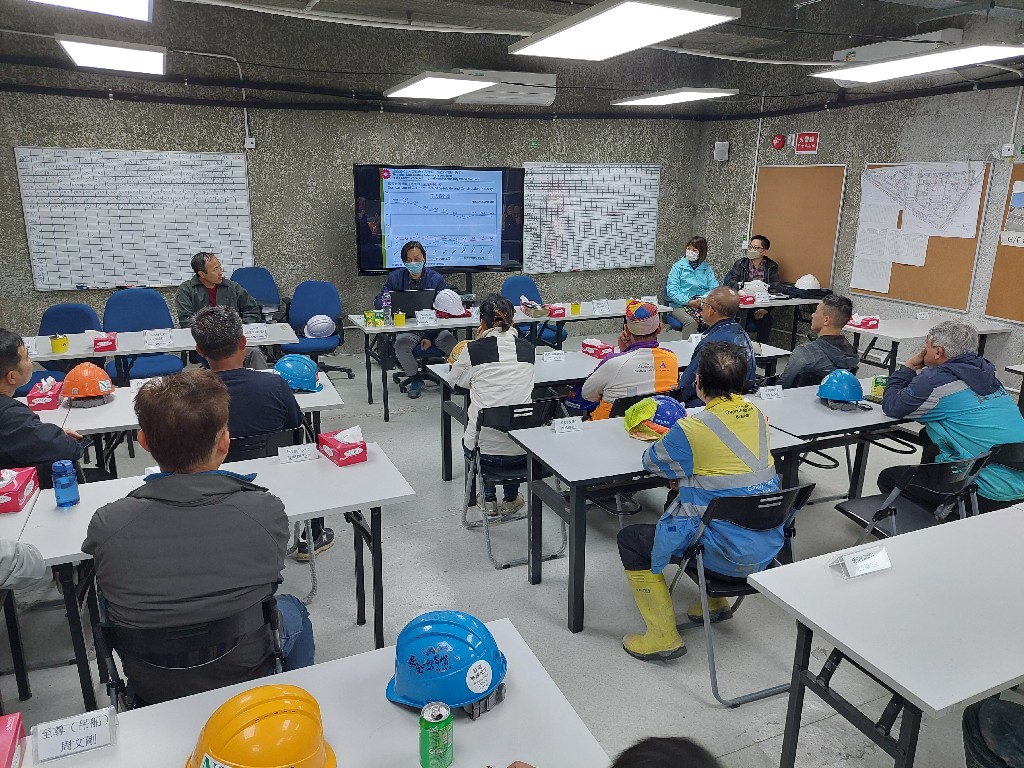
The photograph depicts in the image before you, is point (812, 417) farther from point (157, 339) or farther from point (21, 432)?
point (157, 339)

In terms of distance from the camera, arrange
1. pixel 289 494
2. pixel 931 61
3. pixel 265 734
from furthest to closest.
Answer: pixel 931 61 < pixel 289 494 < pixel 265 734

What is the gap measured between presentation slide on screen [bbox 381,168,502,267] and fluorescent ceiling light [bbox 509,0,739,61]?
151 inches

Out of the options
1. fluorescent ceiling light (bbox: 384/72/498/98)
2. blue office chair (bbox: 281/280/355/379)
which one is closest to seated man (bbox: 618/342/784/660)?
fluorescent ceiling light (bbox: 384/72/498/98)

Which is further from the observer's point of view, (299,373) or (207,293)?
(207,293)

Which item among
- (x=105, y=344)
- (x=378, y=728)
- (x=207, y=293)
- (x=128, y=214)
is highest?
(x=128, y=214)

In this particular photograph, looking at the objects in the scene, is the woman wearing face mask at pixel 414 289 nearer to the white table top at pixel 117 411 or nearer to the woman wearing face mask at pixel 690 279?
the white table top at pixel 117 411

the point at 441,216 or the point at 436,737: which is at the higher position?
the point at 441,216

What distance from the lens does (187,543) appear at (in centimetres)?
163

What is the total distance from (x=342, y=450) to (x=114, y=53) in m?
3.48

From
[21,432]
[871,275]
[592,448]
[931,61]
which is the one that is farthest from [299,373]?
[871,275]

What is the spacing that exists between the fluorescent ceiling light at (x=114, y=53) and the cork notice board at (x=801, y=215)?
6499 mm

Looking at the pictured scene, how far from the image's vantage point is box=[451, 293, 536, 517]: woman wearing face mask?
12.2ft

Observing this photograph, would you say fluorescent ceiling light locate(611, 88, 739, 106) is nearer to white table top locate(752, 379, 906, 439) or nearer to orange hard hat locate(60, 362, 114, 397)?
white table top locate(752, 379, 906, 439)

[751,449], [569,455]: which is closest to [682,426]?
[751,449]
